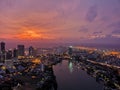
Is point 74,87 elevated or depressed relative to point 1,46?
depressed

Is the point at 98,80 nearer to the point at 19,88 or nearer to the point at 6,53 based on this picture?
the point at 19,88

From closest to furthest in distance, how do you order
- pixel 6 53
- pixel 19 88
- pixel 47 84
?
pixel 19 88, pixel 47 84, pixel 6 53

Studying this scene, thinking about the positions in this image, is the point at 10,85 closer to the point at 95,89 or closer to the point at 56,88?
the point at 56,88

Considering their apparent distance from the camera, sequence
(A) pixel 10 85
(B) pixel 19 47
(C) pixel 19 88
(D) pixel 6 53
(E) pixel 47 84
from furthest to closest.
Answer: (B) pixel 19 47, (D) pixel 6 53, (E) pixel 47 84, (A) pixel 10 85, (C) pixel 19 88

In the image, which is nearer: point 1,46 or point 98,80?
point 98,80

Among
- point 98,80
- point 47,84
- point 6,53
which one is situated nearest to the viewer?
point 47,84

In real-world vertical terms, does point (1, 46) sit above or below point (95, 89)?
above

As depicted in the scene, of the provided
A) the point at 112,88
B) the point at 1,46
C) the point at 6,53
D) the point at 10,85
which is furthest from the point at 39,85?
the point at 1,46

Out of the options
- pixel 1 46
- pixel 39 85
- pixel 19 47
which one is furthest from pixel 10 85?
pixel 19 47

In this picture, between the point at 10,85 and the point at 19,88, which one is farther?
the point at 10,85
